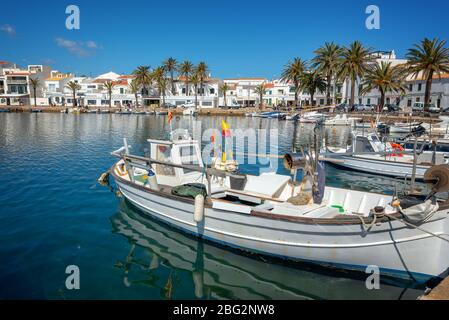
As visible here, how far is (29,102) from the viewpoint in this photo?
4486 inches

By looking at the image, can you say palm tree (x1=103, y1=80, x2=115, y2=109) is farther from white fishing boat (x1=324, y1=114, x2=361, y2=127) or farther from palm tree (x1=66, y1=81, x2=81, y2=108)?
white fishing boat (x1=324, y1=114, x2=361, y2=127)

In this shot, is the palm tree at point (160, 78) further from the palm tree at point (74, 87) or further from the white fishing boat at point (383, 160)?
the white fishing boat at point (383, 160)

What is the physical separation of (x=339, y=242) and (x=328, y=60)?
2714 inches

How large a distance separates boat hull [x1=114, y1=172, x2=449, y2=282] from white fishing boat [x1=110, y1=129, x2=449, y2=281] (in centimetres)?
2

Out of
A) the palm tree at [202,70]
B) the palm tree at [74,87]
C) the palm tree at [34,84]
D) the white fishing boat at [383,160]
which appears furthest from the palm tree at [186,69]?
the white fishing boat at [383,160]

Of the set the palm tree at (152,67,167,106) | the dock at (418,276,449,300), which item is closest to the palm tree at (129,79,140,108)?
the palm tree at (152,67,167,106)

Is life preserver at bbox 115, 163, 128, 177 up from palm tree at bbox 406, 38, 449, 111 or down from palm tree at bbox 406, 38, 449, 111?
down

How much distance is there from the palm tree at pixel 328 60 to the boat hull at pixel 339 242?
6666 centimetres

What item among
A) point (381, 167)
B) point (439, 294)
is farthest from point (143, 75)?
point (439, 294)

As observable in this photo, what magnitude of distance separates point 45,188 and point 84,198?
319 cm

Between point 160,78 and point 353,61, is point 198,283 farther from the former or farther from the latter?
point 160,78

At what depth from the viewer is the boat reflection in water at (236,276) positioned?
9.34 meters

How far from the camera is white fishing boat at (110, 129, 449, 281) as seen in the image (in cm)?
898
